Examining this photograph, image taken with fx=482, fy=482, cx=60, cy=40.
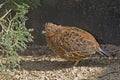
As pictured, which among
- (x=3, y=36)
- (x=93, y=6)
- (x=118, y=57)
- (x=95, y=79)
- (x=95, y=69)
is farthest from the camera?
(x=93, y=6)

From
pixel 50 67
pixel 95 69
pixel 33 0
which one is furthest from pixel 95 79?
pixel 33 0

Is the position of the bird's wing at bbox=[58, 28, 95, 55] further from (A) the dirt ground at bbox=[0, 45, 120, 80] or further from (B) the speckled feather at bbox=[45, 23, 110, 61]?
(A) the dirt ground at bbox=[0, 45, 120, 80]

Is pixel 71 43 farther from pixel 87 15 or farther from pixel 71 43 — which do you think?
pixel 87 15

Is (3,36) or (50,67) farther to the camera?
(50,67)

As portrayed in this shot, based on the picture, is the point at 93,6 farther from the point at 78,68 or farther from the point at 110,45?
the point at 78,68

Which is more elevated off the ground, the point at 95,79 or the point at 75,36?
the point at 75,36

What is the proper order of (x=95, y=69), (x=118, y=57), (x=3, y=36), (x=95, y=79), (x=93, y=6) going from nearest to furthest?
1. (x=3, y=36)
2. (x=95, y=79)
3. (x=95, y=69)
4. (x=118, y=57)
5. (x=93, y=6)

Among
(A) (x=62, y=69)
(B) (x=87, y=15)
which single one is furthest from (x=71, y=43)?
(B) (x=87, y=15)

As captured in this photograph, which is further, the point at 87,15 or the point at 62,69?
the point at 87,15

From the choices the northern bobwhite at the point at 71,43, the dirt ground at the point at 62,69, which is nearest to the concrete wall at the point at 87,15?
the dirt ground at the point at 62,69
